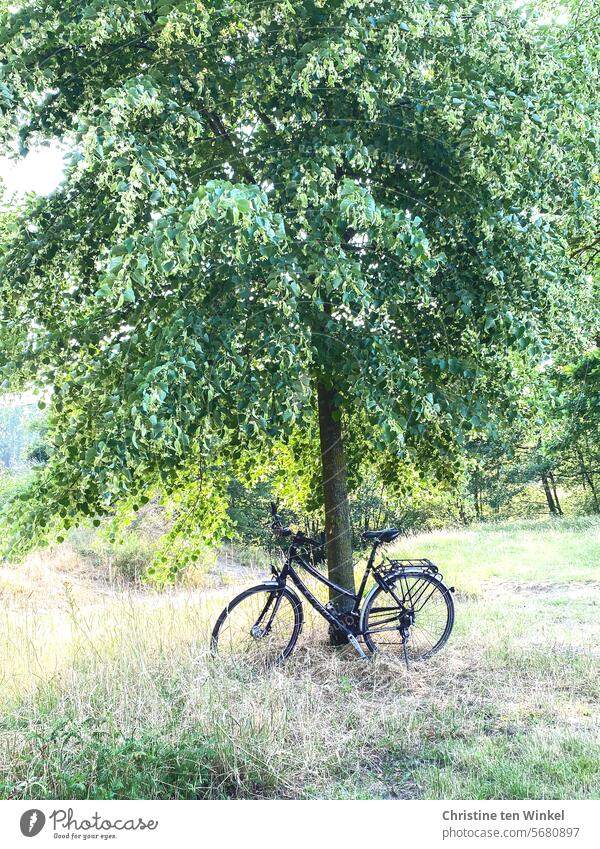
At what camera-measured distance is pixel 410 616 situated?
4691mm

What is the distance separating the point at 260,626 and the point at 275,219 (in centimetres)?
260

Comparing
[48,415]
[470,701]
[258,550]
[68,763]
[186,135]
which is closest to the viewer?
[68,763]

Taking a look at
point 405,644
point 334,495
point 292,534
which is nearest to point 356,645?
point 405,644

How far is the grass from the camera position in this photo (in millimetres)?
3053

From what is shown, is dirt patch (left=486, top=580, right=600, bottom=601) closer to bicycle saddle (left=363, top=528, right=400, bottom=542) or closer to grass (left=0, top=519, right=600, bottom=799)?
grass (left=0, top=519, right=600, bottom=799)

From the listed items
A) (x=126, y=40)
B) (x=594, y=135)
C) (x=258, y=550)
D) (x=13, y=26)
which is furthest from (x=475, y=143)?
(x=258, y=550)

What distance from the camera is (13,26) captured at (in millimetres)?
3117

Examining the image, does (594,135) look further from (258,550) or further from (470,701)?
(258,550)

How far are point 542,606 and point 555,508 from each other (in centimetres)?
1227

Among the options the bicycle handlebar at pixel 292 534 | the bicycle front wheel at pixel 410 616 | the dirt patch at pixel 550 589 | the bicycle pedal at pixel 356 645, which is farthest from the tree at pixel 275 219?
the dirt patch at pixel 550 589

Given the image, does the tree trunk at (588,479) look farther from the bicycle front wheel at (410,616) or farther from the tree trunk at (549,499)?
the bicycle front wheel at (410,616)

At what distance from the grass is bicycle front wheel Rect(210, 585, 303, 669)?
16cm

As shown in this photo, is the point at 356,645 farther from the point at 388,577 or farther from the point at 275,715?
the point at 275,715

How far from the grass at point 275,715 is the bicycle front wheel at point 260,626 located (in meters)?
0.16
